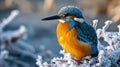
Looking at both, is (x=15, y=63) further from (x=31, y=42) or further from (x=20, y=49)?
(x=31, y=42)

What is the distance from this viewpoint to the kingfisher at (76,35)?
10.0 feet

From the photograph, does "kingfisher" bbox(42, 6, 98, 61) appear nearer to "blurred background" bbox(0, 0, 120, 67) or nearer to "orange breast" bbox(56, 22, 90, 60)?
"orange breast" bbox(56, 22, 90, 60)

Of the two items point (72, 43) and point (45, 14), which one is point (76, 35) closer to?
point (72, 43)

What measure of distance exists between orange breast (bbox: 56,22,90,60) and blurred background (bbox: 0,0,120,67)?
4.13 meters

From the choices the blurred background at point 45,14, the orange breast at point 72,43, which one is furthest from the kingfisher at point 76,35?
the blurred background at point 45,14

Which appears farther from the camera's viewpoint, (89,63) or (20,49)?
(20,49)

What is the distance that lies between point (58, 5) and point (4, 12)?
0.95 metres

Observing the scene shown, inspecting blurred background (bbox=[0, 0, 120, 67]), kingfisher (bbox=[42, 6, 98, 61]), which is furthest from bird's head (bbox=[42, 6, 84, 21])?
blurred background (bbox=[0, 0, 120, 67])

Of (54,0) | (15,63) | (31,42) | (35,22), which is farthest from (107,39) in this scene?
(54,0)

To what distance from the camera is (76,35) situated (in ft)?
10.1

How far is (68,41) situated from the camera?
3.04 m

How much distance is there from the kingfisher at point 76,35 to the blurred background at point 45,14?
4106mm

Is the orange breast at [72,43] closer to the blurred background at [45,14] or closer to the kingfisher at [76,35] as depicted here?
the kingfisher at [76,35]

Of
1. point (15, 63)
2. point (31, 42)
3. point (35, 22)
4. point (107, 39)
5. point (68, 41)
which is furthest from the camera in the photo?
point (35, 22)
